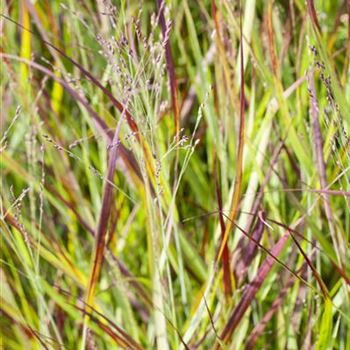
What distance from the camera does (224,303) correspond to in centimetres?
105

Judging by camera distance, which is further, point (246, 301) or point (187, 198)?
point (187, 198)

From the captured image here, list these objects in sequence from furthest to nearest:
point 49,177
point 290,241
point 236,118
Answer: point 49,177
point 236,118
point 290,241

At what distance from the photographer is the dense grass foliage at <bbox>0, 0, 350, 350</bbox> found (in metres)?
0.94

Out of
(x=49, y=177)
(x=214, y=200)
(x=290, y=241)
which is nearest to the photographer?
(x=290, y=241)

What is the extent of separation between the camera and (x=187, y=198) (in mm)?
1337

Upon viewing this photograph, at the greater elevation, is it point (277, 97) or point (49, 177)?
point (277, 97)

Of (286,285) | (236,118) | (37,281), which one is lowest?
(286,285)

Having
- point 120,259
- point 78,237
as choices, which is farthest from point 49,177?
point 120,259

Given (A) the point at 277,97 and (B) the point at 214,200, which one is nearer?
(A) the point at 277,97

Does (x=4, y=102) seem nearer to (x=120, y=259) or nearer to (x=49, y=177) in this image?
(x=49, y=177)

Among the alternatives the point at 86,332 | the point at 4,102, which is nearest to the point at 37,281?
the point at 86,332

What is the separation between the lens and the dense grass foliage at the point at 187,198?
3.08 ft

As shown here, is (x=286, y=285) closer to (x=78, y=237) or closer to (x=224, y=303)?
(x=224, y=303)

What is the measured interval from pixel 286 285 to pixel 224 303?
0.33 ft
